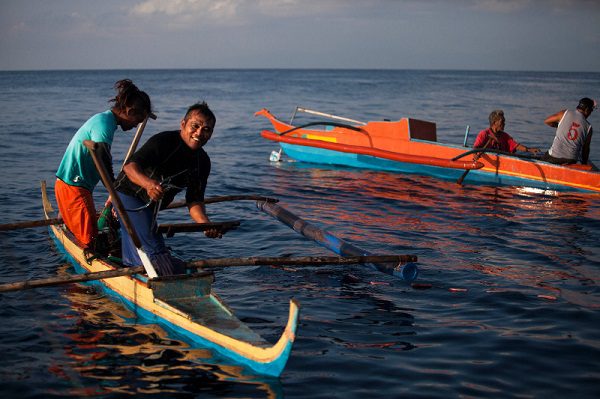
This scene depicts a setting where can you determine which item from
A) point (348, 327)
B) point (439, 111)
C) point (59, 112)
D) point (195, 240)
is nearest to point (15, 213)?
point (195, 240)

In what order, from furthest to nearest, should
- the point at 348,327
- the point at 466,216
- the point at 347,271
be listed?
the point at 466,216
the point at 347,271
the point at 348,327

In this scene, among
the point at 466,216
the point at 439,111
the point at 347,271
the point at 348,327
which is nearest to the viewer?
the point at 348,327

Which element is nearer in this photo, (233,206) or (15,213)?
(15,213)

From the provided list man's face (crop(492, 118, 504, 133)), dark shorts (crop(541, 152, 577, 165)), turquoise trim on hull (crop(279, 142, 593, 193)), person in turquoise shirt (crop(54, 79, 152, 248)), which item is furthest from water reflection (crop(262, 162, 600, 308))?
person in turquoise shirt (crop(54, 79, 152, 248))

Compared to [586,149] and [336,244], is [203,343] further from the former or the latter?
[586,149]

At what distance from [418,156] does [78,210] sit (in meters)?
8.89

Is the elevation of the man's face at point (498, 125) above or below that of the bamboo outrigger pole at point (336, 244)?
above

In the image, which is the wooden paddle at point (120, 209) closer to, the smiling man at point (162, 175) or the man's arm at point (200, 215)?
the smiling man at point (162, 175)

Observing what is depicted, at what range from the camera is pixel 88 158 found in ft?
23.0

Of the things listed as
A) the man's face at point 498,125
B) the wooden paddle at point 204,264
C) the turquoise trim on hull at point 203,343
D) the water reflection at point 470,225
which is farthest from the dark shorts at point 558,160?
the turquoise trim on hull at point 203,343

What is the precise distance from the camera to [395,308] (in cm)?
721

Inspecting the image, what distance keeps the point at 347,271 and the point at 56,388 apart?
4199 mm

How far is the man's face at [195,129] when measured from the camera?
585 centimetres

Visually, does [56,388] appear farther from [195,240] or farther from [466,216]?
[466,216]
